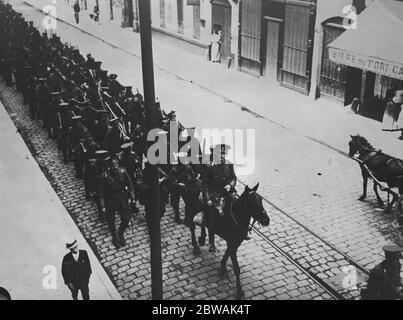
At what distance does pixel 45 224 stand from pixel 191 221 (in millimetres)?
3191

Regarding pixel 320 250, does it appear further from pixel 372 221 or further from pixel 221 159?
pixel 221 159

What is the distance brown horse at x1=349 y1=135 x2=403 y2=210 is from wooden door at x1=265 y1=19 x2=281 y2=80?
1073 centimetres

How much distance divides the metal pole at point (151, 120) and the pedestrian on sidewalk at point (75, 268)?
1086mm

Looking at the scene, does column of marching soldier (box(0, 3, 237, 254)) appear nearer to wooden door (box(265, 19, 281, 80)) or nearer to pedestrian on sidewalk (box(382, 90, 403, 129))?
pedestrian on sidewalk (box(382, 90, 403, 129))

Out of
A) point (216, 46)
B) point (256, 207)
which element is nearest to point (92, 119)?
point (256, 207)

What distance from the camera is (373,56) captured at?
14.0m

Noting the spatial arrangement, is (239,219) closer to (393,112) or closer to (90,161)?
(90,161)

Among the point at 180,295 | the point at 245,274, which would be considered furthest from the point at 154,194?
the point at 245,274

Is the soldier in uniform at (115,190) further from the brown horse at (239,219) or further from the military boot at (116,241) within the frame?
the brown horse at (239,219)

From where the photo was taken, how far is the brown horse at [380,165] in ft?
31.1

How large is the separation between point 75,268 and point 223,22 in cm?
1875

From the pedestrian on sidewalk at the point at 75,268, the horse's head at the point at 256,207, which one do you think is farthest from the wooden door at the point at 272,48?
the pedestrian on sidewalk at the point at 75,268

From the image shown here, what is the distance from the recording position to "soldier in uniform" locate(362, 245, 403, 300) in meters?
6.04

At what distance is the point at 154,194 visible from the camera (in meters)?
6.46
